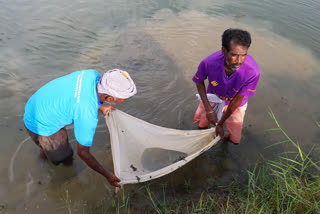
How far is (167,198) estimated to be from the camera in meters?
2.57

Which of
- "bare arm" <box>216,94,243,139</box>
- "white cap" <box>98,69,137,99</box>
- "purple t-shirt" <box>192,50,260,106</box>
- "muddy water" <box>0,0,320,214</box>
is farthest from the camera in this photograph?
"muddy water" <box>0,0,320,214</box>

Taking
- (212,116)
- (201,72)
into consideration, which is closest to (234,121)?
(212,116)

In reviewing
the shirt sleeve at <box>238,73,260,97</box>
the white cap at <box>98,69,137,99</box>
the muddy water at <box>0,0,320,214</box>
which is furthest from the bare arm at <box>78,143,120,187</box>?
the shirt sleeve at <box>238,73,260,97</box>

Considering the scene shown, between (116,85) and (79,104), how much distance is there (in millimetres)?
320

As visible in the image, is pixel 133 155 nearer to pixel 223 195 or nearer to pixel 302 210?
pixel 223 195

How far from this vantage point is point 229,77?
231 cm

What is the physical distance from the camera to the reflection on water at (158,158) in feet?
8.44

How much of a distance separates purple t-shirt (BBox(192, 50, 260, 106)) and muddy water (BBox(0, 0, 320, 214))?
1.03 m

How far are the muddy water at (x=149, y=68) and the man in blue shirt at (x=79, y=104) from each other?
73 cm

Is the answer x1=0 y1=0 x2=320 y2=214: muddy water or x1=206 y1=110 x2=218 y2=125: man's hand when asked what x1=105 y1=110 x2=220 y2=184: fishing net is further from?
x1=0 y1=0 x2=320 y2=214: muddy water

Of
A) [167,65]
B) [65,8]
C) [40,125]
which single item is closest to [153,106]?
[167,65]

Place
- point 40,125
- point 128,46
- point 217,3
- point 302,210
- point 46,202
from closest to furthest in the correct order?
1. point 302,210
2. point 40,125
3. point 46,202
4. point 128,46
5. point 217,3

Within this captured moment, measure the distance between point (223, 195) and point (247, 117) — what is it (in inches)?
64.3

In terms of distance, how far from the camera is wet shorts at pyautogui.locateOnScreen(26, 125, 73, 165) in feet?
7.43
